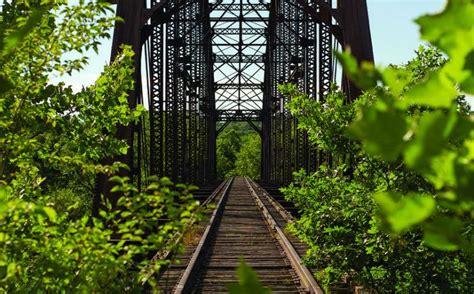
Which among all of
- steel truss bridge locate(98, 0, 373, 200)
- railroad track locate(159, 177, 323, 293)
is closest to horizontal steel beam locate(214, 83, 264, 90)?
steel truss bridge locate(98, 0, 373, 200)

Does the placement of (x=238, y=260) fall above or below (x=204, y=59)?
below

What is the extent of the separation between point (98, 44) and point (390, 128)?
129 inches

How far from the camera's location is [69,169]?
12.7 ft

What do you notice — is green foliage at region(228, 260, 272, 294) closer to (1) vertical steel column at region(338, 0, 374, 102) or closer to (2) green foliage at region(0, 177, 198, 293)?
(2) green foliage at region(0, 177, 198, 293)

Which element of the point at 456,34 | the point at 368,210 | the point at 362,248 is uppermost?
the point at 456,34

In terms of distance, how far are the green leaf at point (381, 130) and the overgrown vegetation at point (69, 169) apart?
0.80 m

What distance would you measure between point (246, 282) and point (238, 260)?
9.80 meters

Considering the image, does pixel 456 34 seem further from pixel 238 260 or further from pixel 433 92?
pixel 238 260

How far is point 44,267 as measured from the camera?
9.43 ft

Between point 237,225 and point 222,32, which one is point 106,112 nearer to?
point 237,225

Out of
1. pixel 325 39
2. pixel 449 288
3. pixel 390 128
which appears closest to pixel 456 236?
pixel 390 128

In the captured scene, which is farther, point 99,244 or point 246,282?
point 99,244

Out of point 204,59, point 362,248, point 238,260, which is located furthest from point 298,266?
point 204,59

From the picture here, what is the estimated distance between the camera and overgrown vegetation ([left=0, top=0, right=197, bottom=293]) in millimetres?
2408
